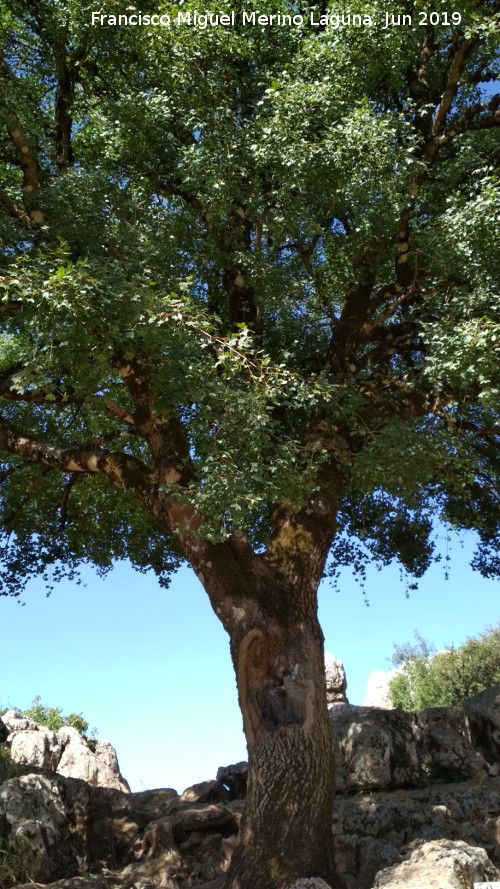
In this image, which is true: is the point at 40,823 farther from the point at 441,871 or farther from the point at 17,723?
the point at 17,723

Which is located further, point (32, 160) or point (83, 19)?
point (83, 19)

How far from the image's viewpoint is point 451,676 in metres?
28.6

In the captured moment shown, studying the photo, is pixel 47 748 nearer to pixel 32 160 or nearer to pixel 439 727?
pixel 439 727

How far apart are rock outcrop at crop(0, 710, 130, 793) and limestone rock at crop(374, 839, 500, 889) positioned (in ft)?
40.5

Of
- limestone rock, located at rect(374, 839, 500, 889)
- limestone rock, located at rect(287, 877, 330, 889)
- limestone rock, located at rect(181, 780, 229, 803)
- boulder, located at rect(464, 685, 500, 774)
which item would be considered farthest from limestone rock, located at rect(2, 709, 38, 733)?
limestone rock, located at rect(374, 839, 500, 889)

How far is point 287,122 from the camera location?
1052cm

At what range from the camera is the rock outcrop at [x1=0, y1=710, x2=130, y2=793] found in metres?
18.2

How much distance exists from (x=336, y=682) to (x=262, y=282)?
11441 millimetres

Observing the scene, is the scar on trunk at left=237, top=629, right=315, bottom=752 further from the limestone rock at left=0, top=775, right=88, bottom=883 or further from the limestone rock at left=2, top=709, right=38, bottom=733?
the limestone rock at left=2, top=709, right=38, bottom=733

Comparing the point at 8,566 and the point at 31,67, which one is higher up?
the point at 31,67

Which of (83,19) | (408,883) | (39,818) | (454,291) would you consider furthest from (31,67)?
(408,883)

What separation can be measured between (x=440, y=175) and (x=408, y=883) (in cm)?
1031

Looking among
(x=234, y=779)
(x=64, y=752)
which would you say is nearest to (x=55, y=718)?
(x=64, y=752)

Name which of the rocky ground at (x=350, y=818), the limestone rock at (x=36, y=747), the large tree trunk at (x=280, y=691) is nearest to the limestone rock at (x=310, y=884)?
the rocky ground at (x=350, y=818)
